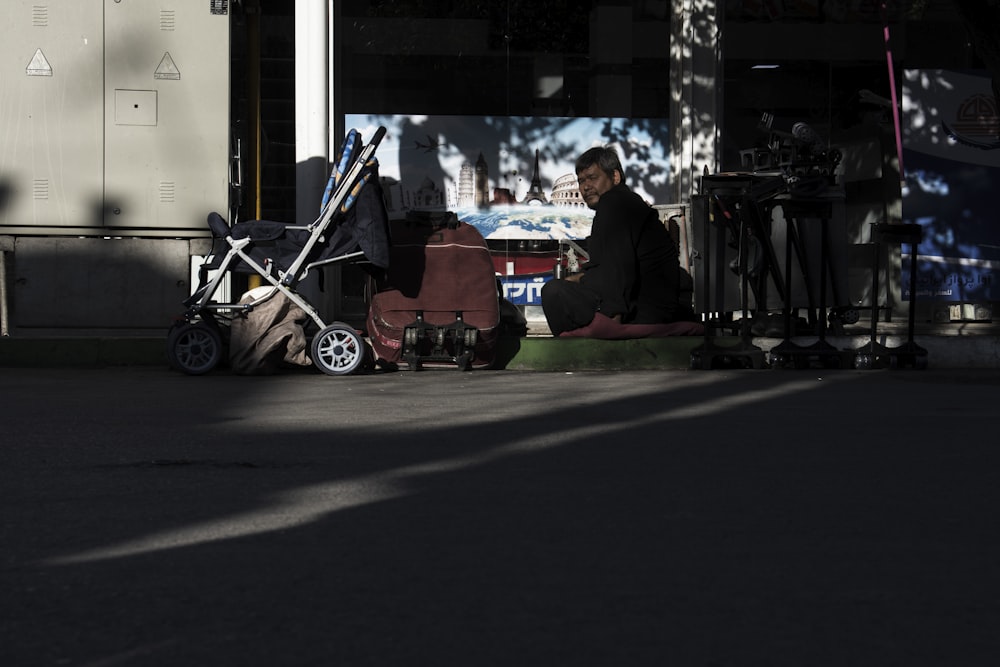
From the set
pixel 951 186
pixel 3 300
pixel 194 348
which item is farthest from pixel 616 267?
pixel 951 186

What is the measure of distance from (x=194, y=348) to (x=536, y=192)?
18.4ft

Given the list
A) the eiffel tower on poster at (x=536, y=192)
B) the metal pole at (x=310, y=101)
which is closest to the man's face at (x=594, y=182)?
the metal pole at (x=310, y=101)

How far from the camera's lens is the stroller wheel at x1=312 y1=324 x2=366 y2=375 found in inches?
412

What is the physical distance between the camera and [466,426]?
7.03 m

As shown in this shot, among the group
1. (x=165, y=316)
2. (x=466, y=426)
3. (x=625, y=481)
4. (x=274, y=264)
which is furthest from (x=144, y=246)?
(x=625, y=481)

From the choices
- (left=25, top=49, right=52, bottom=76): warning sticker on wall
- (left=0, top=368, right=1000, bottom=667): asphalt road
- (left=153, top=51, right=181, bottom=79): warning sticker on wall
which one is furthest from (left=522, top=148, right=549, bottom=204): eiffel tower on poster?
(left=0, top=368, right=1000, bottom=667): asphalt road

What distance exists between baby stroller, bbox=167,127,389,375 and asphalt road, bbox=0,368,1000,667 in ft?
8.71

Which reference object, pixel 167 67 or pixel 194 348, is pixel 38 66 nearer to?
pixel 167 67

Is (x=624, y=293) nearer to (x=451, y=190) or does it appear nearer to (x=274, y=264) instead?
(x=274, y=264)

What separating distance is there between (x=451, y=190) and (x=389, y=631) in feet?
39.4

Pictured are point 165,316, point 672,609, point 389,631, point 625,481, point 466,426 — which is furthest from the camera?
point 165,316

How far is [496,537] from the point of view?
4.26m

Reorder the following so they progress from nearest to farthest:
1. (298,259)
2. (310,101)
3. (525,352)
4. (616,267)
Result: (298,259)
(616,267)
(525,352)
(310,101)

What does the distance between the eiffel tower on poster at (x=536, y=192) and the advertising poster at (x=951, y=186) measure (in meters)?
3.71
